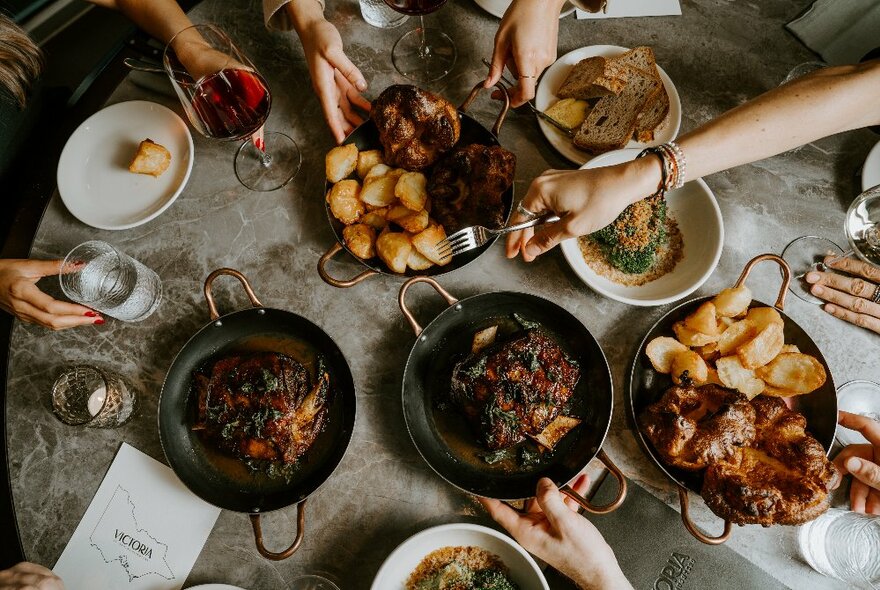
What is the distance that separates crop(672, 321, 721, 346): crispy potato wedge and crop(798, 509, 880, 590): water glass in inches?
29.5

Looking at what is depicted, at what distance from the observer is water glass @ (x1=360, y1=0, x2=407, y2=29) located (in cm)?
236

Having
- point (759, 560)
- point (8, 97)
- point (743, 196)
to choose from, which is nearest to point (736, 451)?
point (759, 560)

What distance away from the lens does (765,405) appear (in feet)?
6.11

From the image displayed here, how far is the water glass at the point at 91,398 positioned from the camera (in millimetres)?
1961

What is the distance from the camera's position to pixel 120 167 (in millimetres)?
2152

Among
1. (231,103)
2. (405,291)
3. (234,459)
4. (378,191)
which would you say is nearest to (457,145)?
(378,191)

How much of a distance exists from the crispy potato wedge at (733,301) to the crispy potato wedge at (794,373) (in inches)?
8.4

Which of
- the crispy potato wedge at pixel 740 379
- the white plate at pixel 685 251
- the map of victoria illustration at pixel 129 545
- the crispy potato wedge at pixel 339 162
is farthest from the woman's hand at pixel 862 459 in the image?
the map of victoria illustration at pixel 129 545

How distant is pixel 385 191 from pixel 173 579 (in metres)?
1.59

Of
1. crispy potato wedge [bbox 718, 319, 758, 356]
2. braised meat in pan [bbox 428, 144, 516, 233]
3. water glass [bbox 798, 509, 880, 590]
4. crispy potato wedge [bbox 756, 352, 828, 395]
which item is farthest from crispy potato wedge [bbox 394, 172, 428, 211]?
water glass [bbox 798, 509, 880, 590]

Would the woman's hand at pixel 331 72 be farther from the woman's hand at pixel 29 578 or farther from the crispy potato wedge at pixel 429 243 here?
the woman's hand at pixel 29 578

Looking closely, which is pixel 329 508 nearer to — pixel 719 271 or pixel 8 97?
pixel 719 271

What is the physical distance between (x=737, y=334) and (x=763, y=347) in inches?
3.7

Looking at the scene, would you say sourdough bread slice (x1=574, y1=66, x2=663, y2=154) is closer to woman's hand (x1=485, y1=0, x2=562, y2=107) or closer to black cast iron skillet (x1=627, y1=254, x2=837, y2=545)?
woman's hand (x1=485, y1=0, x2=562, y2=107)
